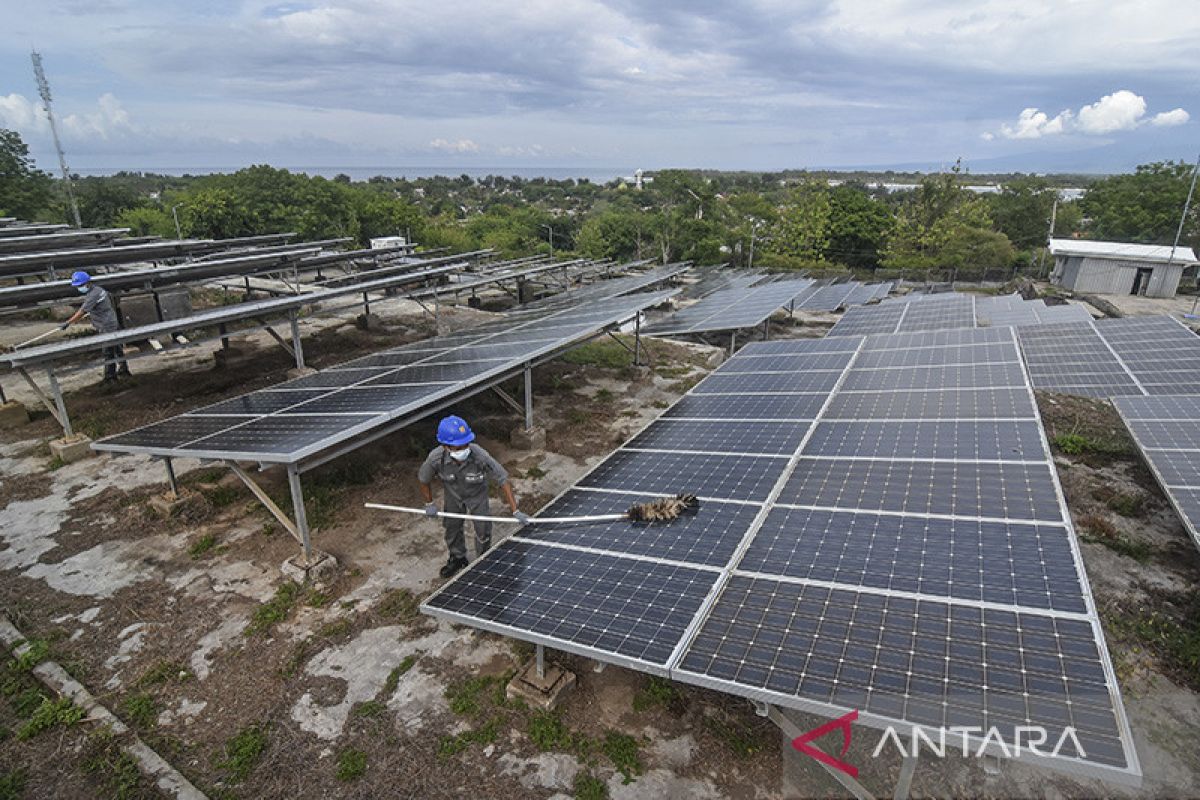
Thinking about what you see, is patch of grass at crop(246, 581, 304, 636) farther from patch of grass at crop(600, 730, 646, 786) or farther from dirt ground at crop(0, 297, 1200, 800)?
patch of grass at crop(600, 730, 646, 786)

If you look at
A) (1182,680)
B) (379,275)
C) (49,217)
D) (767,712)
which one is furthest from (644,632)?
(49,217)

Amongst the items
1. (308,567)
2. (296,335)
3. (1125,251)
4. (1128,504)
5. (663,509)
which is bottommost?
(308,567)

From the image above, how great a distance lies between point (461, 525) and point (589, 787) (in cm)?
406

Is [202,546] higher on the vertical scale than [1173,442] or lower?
lower

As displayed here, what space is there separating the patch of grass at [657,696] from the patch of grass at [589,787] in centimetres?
104

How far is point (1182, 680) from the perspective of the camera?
7316 millimetres

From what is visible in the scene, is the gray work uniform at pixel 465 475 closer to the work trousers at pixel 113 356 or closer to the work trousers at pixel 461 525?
the work trousers at pixel 461 525

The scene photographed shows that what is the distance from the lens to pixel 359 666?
785cm

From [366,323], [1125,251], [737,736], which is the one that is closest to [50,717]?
[737,736]

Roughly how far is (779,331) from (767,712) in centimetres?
2432

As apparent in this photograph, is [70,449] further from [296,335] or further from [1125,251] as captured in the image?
[1125,251]

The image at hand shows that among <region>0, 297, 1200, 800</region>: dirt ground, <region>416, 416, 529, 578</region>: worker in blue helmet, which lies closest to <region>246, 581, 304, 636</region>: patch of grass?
<region>0, 297, 1200, 800</region>: dirt ground

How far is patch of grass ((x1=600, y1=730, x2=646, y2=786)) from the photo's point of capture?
634 cm

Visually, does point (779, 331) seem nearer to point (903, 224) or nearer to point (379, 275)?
point (379, 275)
